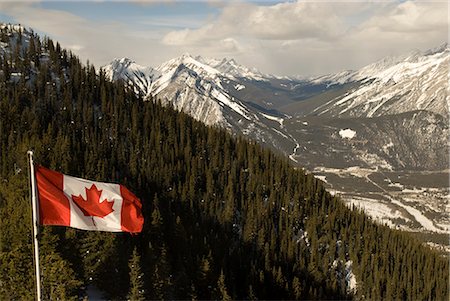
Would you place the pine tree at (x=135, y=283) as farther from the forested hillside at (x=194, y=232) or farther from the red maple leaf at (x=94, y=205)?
the red maple leaf at (x=94, y=205)

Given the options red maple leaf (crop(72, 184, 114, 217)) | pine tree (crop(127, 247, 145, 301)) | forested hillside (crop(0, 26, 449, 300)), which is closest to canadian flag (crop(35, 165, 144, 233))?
red maple leaf (crop(72, 184, 114, 217))

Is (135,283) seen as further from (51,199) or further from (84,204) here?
(51,199)

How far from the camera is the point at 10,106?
16500 cm

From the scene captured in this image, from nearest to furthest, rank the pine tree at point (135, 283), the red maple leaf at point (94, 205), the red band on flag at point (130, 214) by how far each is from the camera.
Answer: the red maple leaf at point (94, 205)
the red band on flag at point (130, 214)
the pine tree at point (135, 283)

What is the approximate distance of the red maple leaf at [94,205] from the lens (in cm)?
2833

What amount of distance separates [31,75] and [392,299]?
171963mm

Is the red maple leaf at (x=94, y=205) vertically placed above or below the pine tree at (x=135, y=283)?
above

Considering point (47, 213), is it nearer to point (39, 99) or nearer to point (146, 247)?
point (146, 247)

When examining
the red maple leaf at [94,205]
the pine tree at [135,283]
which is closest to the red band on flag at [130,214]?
the red maple leaf at [94,205]

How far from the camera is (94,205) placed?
1126 inches

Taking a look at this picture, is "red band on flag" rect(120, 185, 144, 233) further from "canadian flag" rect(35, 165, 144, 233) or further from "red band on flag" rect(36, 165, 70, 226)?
"red band on flag" rect(36, 165, 70, 226)

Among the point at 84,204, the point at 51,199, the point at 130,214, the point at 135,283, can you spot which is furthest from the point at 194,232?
the point at 51,199

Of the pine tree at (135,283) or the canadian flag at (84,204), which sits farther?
the pine tree at (135,283)

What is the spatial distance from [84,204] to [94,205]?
0.62 metres
